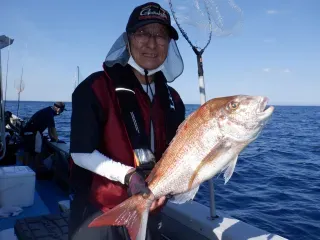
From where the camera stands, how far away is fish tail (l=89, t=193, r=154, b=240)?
2.20 m

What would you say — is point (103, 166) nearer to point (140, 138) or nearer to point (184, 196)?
point (140, 138)

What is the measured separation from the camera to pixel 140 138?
8.47 ft

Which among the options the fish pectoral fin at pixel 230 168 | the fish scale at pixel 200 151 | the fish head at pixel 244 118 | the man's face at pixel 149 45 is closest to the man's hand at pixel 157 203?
the fish scale at pixel 200 151

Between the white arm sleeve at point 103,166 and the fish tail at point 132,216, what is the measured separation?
187 millimetres

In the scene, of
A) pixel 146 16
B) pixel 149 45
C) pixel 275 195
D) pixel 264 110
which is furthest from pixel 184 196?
pixel 275 195

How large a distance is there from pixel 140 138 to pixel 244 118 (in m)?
0.90

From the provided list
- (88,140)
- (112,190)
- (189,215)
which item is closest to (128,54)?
(88,140)

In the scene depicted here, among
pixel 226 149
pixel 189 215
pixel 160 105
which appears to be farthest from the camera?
pixel 189 215

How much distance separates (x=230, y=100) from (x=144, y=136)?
806 mm

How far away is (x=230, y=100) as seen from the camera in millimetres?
2236

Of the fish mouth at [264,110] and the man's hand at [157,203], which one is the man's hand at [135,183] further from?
the fish mouth at [264,110]

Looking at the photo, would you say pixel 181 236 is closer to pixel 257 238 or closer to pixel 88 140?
pixel 257 238

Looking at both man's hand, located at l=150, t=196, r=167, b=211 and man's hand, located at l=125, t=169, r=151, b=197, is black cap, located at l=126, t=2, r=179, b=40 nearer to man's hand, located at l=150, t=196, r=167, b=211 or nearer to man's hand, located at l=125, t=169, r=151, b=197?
man's hand, located at l=125, t=169, r=151, b=197

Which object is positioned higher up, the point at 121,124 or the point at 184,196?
the point at 121,124
